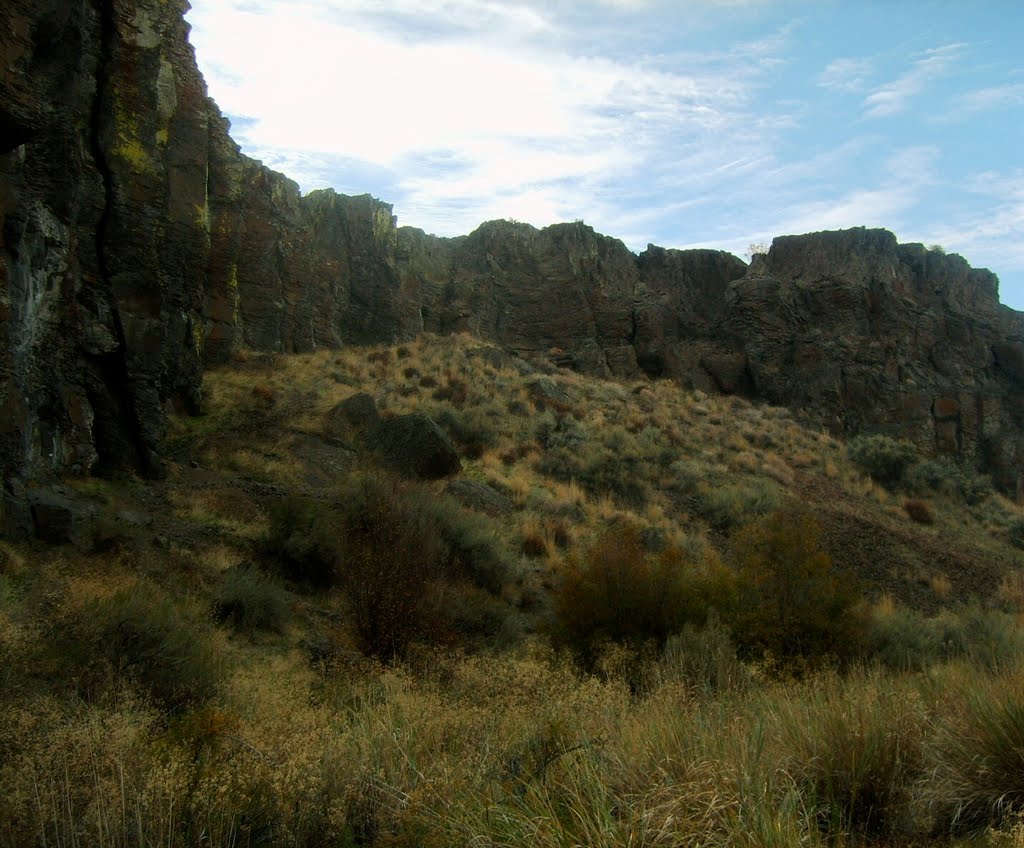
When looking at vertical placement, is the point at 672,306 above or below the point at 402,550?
above

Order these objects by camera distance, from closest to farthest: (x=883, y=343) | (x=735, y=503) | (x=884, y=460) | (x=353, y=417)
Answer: (x=735, y=503)
(x=353, y=417)
(x=884, y=460)
(x=883, y=343)

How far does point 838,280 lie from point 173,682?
129 ft

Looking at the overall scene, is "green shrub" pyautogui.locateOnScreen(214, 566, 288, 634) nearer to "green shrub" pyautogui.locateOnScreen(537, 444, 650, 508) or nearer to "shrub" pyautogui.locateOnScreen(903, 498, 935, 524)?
"green shrub" pyautogui.locateOnScreen(537, 444, 650, 508)

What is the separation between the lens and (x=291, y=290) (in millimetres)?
28922

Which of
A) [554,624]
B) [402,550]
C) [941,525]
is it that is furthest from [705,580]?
[941,525]

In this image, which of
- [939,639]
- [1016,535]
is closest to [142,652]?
[939,639]

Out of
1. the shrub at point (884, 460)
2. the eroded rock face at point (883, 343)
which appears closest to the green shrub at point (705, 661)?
the shrub at point (884, 460)

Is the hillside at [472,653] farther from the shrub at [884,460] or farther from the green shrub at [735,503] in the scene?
the shrub at [884,460]

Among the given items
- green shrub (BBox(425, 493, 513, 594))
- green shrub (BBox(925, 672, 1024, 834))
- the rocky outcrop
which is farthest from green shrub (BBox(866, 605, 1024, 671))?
the rocky outcrop

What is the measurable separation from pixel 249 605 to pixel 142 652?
3.25m

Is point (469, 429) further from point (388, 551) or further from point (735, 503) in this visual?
point (388, 551)

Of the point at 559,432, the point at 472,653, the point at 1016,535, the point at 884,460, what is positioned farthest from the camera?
the point at 884,460

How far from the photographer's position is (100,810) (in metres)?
3.45

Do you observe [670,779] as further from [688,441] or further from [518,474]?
[688,441]
